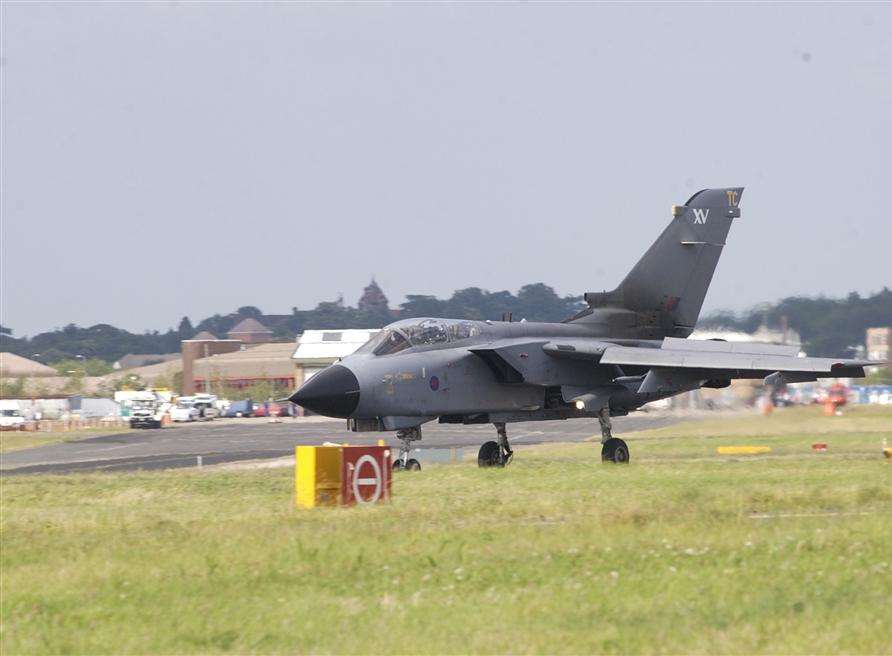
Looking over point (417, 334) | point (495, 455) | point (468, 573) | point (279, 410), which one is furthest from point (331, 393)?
point (279, 410)

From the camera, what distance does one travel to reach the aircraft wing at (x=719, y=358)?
25766 mm

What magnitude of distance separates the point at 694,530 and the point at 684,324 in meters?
17.8

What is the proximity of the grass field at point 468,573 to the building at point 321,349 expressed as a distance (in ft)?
325

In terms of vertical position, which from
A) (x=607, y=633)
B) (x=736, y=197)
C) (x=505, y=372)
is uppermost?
(x=736, y=197)

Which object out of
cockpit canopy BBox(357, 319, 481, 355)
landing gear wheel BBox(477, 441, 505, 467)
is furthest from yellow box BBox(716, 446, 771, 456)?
cockpit canopy BBox(357, 319, 481, 355)

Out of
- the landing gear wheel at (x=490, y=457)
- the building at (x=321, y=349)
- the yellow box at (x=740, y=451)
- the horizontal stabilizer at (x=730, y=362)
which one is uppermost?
the building at (x=321, y=349)

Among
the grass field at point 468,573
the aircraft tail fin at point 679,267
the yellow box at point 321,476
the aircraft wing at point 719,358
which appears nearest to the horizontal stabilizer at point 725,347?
the aircraft wing at point 719,358

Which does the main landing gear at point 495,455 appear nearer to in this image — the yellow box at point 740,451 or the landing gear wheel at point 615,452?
the landing gear wheel at point 615,452

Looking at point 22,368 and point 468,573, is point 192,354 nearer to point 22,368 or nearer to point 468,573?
point 22,368

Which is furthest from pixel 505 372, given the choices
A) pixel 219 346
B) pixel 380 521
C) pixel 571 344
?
pixel 219 346

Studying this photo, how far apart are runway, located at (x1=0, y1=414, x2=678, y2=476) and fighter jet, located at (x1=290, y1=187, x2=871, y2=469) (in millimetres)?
7740

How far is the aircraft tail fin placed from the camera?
29984mm

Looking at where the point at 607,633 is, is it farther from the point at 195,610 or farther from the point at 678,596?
the point at 195,610

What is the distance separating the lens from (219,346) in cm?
16625
